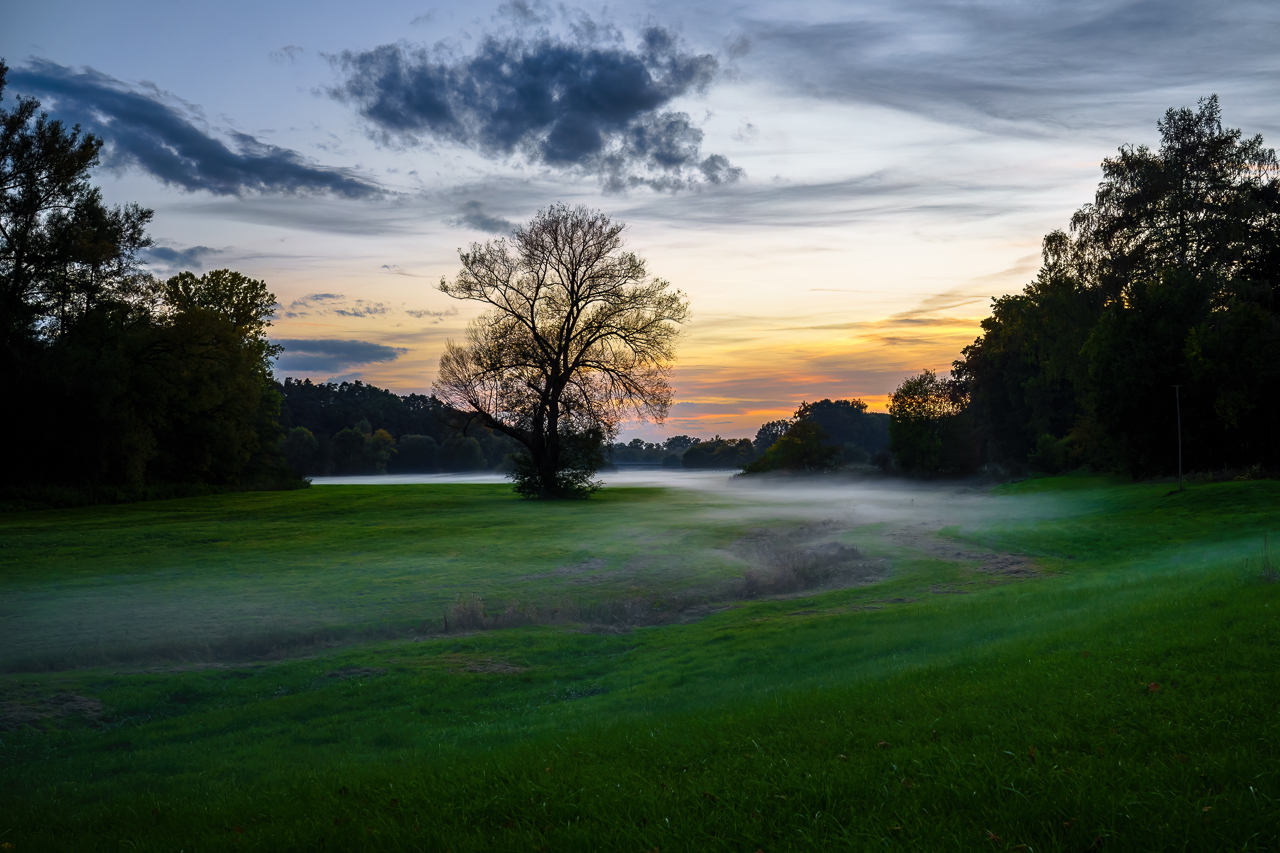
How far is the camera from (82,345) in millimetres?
45688

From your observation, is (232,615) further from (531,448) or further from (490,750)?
(531,448)

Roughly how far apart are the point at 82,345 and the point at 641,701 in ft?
165

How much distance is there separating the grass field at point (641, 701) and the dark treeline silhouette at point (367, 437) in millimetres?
72515

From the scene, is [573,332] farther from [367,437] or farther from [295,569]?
[367,437]

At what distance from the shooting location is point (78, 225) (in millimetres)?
47125

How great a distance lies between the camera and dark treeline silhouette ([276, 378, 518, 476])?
4039 inches


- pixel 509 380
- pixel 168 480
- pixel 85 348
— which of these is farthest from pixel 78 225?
pixel 509 380

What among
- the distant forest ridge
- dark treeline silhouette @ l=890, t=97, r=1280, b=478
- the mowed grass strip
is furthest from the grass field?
the distant forest ridge

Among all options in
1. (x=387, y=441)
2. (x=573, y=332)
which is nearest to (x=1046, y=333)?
(x=573, y=332)

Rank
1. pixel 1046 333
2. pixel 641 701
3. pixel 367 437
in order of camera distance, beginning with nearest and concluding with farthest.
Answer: pixel 641 701 → pixel 1046 333 → pixel 367 437

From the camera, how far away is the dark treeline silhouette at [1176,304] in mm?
42062

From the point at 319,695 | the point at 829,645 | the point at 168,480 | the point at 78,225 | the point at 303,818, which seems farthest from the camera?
the point at 168,480

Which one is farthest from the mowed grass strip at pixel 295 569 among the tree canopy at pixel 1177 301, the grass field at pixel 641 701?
the tree canopy at pixel 1177 301

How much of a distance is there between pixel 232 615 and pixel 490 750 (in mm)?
12388
